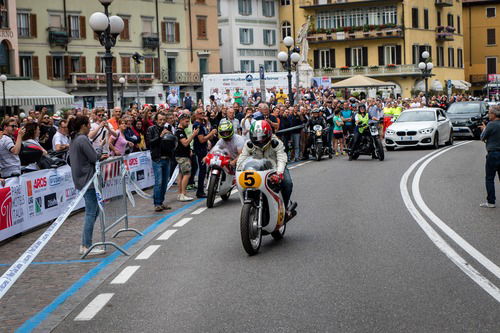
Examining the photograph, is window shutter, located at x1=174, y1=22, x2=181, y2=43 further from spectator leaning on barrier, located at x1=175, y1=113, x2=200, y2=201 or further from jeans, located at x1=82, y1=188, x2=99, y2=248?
jeans, located at x1=82, y1=188, x2=99, y2=248

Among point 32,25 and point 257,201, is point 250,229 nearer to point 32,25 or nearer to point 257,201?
point 257,201

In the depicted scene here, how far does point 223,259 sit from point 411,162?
1648cm

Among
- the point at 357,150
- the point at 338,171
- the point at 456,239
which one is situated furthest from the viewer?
the point at 357,150

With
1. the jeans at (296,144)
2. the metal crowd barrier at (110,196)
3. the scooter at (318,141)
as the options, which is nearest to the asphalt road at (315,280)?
the metal crowd barrier at (110,196)

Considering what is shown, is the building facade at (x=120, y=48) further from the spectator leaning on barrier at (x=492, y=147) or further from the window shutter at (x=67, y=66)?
the spectator leaning on barrier at (x=492, y=147)

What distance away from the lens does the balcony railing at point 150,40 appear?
66.8 m

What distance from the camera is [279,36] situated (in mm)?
90500

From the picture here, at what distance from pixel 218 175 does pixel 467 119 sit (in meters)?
24.3

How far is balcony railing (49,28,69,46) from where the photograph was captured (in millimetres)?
59031

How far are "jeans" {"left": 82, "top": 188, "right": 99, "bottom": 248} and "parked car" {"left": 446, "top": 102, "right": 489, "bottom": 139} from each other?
96.1 ft

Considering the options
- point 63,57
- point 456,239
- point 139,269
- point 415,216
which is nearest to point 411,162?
point 415,216

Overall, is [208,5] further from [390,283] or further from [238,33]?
[390,283]

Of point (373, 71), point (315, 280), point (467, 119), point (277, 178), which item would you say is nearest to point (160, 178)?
point (277, 178)

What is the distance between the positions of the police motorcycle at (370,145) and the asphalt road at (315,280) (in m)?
11.6
